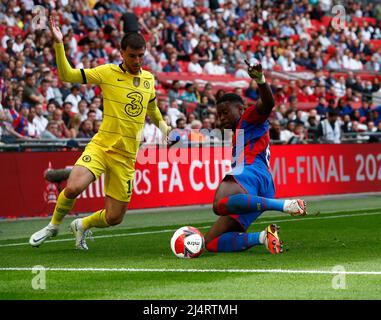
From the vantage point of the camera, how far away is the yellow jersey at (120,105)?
479 inches

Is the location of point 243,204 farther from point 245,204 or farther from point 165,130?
point 165,130

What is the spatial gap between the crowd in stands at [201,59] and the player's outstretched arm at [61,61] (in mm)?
5709

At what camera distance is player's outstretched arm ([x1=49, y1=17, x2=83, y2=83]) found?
11289 millimetres

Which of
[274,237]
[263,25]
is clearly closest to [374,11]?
[263,25]

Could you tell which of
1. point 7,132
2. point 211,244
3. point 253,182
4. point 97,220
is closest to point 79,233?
point 97,220

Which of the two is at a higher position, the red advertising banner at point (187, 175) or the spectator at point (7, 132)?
the spectator at point (7, 132)

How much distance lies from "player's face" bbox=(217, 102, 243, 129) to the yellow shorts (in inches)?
57.1

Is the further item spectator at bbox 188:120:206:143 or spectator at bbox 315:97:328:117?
spectator at bbox 315:97:328:117

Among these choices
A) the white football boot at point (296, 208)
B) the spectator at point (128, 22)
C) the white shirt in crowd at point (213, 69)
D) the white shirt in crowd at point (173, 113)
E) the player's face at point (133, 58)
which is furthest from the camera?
the white shirt in crowd at point (213, 69)

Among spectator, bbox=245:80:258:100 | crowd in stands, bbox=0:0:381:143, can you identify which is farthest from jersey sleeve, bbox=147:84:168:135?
spectator, bbox=245:80:258:100

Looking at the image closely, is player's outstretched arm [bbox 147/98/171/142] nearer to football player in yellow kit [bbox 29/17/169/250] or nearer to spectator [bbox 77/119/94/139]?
football player in yellow kit [bbox 29/17/169/250]

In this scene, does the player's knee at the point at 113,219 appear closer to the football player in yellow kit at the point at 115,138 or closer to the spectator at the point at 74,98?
the football player in yellow kit at the point at 115,138

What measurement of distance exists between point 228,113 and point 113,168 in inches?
66.7

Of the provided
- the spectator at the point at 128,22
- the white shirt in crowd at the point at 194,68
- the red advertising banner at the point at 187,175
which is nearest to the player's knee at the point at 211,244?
the red advertising banner at the point at 187,175
